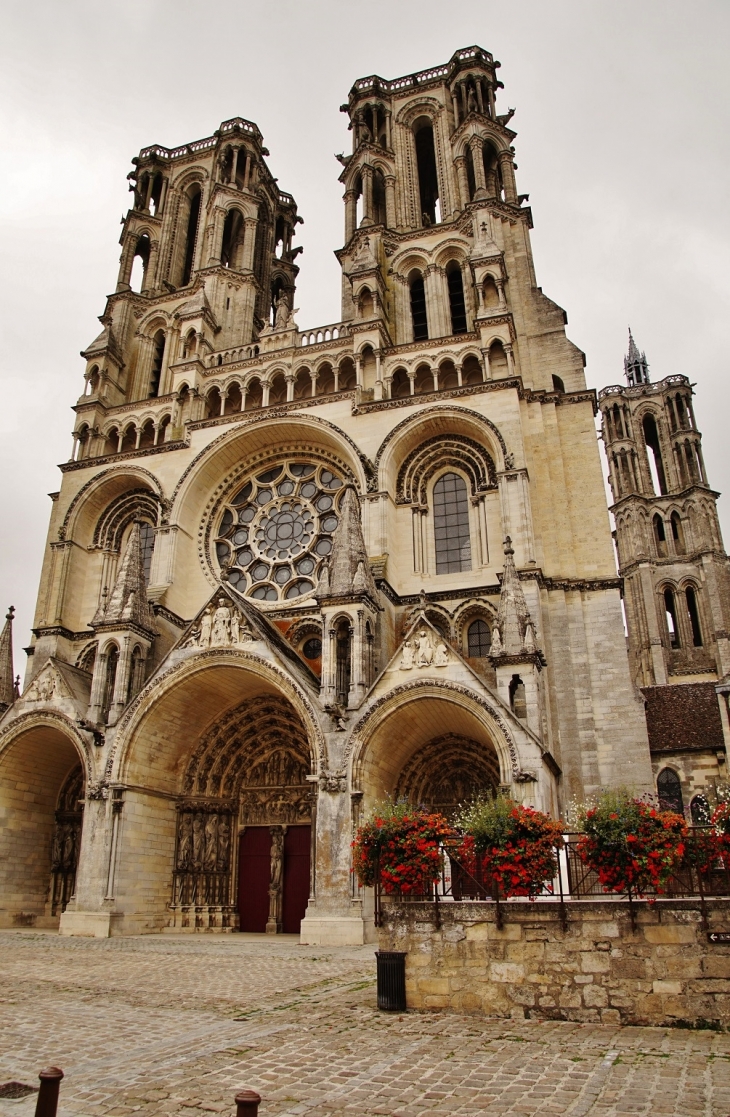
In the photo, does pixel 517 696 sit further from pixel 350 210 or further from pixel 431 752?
pixel 350 210

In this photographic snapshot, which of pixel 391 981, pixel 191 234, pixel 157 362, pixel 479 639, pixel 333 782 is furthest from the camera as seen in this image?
pixel 191 234

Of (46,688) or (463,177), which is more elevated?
(463,177)

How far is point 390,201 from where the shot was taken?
31.9 metres

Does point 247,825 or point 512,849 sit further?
point 247,825

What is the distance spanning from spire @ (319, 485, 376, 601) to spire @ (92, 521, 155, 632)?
4.95 meters

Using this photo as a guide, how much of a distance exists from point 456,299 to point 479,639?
13.6 m

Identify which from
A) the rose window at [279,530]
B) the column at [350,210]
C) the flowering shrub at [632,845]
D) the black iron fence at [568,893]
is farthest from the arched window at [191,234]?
the flowering shrub at [632,845]

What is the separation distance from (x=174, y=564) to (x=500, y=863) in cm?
1723

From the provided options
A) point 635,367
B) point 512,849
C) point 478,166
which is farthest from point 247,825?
point 635,367

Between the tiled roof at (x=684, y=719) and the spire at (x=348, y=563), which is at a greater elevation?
the spire at (x=348, y=563)

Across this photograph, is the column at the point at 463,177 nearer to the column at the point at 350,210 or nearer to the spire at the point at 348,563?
the column at the point at 350,210

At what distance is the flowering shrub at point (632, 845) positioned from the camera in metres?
8.85

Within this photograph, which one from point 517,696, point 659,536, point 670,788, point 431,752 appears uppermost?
point 659,536

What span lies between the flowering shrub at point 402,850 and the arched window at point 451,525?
13488 millimetres
